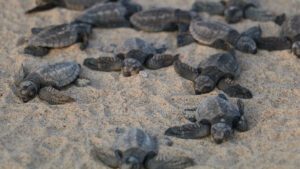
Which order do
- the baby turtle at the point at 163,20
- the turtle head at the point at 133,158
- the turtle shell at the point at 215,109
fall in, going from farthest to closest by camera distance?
the baby turtle at the point at 163,20, the turtle shell at the point at 215,109, the turtle head at the point at 133,158

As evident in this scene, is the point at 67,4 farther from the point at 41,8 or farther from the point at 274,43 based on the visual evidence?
the point at 274,43

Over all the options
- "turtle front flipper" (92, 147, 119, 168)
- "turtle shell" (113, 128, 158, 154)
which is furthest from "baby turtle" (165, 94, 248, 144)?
"turtle front flipper" (92, 147, 119, 168)

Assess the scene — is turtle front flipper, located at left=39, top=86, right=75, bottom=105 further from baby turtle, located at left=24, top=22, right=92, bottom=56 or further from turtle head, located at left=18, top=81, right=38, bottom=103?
baby turtle, located at left=24, top=22, right=92, bottom=56

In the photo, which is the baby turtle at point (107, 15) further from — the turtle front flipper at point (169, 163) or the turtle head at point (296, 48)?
the turtle front flipper at point (169, 163)

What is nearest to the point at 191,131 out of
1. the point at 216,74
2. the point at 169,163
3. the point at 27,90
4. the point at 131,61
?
the point at 169,163

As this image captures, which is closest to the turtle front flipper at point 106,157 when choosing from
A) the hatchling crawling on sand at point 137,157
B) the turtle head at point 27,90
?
the hatchling crawling on sand at point 137,157

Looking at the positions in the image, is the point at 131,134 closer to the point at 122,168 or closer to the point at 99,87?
the point at 122,168
